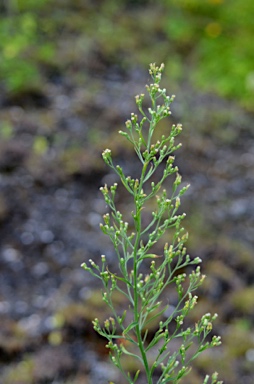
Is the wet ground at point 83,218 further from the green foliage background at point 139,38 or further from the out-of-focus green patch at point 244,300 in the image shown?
the green foliage background at point 139,38

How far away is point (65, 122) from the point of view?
278 inches

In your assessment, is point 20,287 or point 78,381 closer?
point 78,381

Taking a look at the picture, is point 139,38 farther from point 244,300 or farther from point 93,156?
point 244,300

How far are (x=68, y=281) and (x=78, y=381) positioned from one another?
3.84 ft

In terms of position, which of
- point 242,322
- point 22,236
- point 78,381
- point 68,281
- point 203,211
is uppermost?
point 203,211

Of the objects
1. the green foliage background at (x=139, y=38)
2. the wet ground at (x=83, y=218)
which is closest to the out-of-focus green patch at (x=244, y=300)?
the wet ground at (x=83, y=218)

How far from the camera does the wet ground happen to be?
13.9 ft

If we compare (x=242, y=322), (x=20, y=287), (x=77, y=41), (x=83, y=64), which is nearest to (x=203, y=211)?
(x=242, y=322)

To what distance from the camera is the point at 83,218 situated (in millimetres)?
5820

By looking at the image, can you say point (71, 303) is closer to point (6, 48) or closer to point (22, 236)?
point (22, 236)

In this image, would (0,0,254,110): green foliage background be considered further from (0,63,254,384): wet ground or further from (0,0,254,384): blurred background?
(0,63,254,384): wet ground

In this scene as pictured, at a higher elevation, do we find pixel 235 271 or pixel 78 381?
pixel 235 271

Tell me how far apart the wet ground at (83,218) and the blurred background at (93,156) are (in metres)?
0.01

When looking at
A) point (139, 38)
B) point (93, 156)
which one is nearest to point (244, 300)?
point (93, 156)
